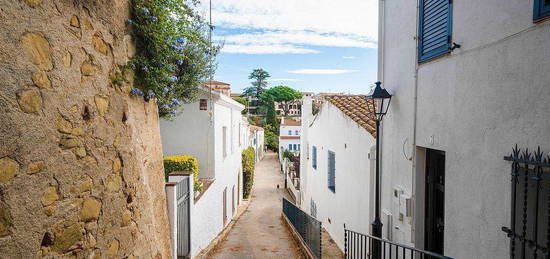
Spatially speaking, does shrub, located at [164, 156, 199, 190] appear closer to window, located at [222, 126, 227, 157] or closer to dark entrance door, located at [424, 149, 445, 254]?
window, located at [222, 126, 227, 157]

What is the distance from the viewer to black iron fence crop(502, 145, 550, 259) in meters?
2.85

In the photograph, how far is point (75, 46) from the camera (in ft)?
9.75

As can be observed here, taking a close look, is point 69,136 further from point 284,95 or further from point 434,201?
point 284,95

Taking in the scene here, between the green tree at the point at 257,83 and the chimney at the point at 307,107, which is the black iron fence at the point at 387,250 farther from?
the green tree at the point at 257,83

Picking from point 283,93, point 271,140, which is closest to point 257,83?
point 283,93

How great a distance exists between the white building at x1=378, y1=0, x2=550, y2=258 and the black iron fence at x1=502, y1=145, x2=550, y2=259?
23mm

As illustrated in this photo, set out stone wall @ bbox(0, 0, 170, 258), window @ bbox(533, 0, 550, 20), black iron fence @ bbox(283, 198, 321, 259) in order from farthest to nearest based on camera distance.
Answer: black iron fence @ bbox(283, 198, 321, 259) → window @ bbox(533, 0, 550, 20) → stone wall @ bbox(0, 0, 170, 258)

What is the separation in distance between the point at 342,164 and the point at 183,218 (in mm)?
4857

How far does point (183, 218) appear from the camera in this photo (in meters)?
7.37

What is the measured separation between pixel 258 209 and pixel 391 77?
629 inches

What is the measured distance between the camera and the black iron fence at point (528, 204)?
2850 millimetres

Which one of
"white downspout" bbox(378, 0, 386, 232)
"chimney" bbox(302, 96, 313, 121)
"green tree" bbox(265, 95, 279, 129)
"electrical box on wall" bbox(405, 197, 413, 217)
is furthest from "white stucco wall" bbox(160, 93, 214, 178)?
"green tree" bbox(265, 95, 279, 129)

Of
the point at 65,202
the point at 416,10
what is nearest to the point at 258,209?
the point at 416,10

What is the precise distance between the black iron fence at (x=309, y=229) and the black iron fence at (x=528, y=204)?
16.4 feet
